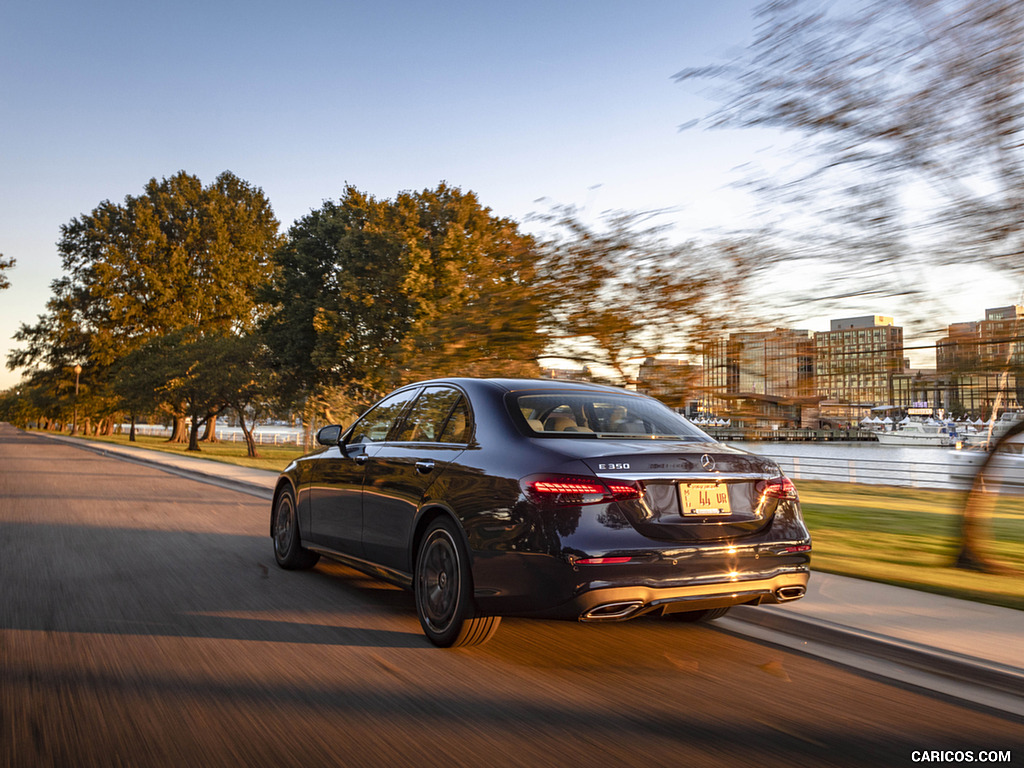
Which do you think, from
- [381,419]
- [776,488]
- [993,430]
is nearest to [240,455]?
[381,419]

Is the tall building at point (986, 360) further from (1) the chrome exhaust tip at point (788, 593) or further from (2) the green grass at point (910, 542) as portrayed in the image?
(1) the chrome exhaust tip at point (788, 593)

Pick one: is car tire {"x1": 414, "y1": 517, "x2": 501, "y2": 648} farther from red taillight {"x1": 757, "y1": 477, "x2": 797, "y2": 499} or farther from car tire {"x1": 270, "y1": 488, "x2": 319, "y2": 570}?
car tire {"x1": 270, "y1": 488, "x2": 319, "y2": 570}

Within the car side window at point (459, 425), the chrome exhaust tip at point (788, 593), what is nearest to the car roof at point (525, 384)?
the car side window at point (459, 425)

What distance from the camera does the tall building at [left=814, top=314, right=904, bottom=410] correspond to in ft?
27.1

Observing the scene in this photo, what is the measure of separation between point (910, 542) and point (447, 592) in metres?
7.70

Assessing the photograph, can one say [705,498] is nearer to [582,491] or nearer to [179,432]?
[582,491]

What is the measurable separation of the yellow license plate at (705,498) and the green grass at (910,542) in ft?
10.6

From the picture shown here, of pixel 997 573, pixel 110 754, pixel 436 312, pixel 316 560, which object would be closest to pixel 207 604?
pixel 316 560

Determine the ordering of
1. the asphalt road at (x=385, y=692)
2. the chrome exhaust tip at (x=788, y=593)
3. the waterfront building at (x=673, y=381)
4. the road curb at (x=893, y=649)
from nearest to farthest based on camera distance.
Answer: the asphalt road at (x=385, y=692), the road curb at (x=893, y=649), the chrome exhaust tip at (x=788, y=593), the waterfront building at (x=673, y=381)

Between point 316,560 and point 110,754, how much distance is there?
4.20 meters

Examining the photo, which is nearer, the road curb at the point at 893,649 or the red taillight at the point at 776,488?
the road curb at the point at 893,649

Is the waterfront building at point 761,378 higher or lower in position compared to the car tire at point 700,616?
higher

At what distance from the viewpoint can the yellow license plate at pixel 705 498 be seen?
442 cm

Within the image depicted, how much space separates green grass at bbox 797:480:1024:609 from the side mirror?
14.8 feet
